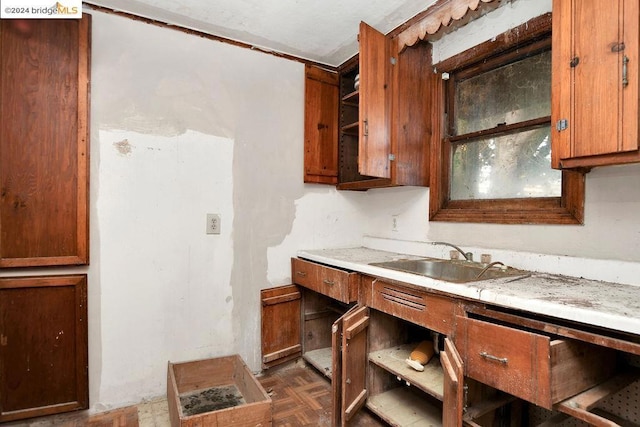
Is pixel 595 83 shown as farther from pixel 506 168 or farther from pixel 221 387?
pixel 221 387

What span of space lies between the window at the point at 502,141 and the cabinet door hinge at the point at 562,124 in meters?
0.38

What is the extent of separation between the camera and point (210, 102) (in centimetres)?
222

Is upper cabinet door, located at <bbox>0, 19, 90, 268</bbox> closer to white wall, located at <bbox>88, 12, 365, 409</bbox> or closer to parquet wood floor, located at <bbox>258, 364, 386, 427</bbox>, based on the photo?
white wall, located at <bbox>88, 12, 365, 409</bbox>

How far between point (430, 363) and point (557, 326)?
82 centimetres

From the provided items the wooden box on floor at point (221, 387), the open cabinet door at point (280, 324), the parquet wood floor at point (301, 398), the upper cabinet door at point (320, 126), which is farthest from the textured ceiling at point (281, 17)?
the parquet wood floor at point (301, 398)

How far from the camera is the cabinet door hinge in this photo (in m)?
1.27

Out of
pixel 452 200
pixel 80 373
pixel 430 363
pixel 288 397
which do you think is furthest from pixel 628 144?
pixel 80 373

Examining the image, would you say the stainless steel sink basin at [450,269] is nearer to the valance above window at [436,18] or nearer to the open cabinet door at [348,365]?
the open cabinet door at [348,365]

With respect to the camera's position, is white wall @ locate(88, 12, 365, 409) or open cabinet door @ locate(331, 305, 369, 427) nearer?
open cabinet door @ locate(331, 305, 369, 427)

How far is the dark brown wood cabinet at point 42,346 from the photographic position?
1.76m

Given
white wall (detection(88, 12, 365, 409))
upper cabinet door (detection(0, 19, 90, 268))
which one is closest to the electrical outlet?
white wall (detection(88, 12, 365, 409))

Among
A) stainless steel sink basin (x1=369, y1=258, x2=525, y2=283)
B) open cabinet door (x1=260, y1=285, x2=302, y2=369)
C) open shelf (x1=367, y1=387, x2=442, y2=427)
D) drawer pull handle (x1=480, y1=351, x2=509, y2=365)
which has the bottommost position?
open shelf (x1=367, y1=387, x2=442, y2=427)

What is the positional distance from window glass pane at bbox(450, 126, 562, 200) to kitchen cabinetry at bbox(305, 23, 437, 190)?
0.22 meters

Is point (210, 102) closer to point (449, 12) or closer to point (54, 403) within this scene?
point (449, 12)
